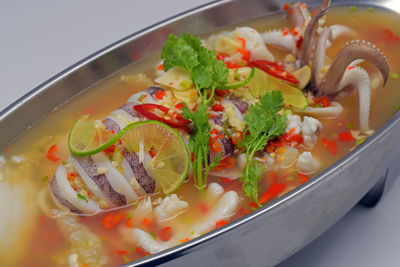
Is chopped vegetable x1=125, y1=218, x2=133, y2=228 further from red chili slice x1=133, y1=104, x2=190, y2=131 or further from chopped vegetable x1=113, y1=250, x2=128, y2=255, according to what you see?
red chili slice x1=133, y1=104, x2=190, y2=131

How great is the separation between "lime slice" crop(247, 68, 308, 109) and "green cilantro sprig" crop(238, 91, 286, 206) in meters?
0.18

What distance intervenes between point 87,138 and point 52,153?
1.42 feet

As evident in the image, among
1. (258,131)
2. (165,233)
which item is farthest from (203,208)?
(258,131)

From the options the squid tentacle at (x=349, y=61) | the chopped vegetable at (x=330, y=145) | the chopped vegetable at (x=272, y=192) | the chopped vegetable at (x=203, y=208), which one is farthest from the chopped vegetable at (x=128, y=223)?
the squid tentacle at (x=349, y=61)

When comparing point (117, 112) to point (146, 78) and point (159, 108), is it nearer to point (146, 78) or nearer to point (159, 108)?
point (159, 108)

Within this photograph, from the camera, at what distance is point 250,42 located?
323 cm

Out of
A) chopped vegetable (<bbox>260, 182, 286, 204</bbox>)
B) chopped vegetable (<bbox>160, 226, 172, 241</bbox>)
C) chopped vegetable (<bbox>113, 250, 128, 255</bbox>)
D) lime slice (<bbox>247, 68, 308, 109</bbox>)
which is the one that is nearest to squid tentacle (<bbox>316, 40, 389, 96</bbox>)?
lime slice (<bbox>247, 68, 308, 109</bbox>)

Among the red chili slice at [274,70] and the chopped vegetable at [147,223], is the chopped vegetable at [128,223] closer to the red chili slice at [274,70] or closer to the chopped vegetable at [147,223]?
the chopped vegetable at [147,223]

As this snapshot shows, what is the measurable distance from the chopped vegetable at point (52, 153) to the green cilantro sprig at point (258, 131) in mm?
989

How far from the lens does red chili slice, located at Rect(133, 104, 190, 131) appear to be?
2.54 metres

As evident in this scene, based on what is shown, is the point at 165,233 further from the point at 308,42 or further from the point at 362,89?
the point at 308,42

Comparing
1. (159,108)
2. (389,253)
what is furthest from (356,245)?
(159,108)

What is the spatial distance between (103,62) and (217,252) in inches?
64.0

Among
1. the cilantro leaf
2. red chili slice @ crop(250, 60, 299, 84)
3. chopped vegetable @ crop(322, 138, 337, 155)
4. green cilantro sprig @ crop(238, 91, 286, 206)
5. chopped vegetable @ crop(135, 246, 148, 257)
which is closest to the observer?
chopped vegetable @ crop(135, 246, 148, 257)
